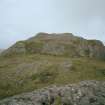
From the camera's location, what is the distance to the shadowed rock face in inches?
2193

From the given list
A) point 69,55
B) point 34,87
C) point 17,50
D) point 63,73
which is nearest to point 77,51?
point 69,55

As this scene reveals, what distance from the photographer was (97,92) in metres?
60.4

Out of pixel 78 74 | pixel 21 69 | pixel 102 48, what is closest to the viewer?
pixel 78 74

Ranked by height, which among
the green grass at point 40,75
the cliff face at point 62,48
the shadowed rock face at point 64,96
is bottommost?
the shadowed rock face at point 64,96

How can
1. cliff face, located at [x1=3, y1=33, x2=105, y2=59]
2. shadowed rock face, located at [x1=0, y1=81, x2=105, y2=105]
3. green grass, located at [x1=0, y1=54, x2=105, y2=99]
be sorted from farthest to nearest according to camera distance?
cliff face, located at [x1=3, y1=33, x2=105, y2=59]
green grass, located at [x1=0, y1=54, x2=105, y2=99]
shadowed rock face, located at [x1=0, y1=81, x2=105, y2=105]

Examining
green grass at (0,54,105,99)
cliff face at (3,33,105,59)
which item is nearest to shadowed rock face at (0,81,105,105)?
green grass at (0,54,105,99)

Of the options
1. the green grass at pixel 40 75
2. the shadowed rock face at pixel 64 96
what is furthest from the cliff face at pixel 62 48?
the shadowed rock face at pixel 64 96

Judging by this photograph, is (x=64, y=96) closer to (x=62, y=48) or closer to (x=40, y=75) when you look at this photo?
(x=40, y=75)

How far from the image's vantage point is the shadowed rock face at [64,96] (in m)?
55.7

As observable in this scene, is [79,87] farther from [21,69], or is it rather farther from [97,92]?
[21,69]

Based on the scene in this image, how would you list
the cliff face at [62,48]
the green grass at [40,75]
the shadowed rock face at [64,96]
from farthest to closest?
the cliff face at [62,48]
the green grass at [40,75]
the shadowed rock face at [64,96]

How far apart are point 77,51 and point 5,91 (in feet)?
206

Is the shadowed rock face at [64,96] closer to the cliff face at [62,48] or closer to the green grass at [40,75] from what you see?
the green grass at [40,75]

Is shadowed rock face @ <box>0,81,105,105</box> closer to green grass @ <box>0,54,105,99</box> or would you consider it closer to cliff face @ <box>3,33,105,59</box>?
green grass @ <box>0,54,105,99</box>
